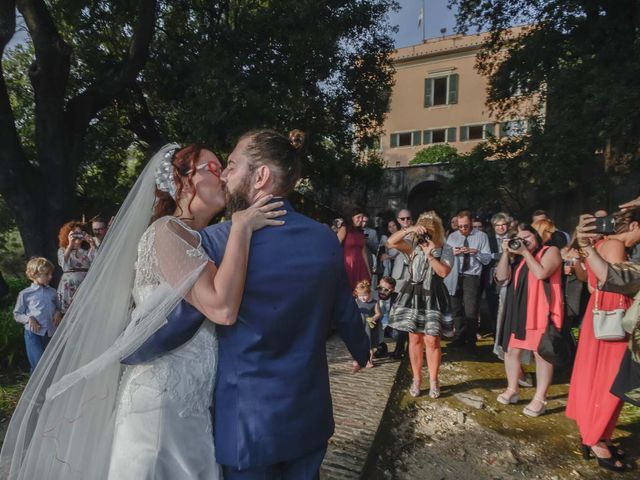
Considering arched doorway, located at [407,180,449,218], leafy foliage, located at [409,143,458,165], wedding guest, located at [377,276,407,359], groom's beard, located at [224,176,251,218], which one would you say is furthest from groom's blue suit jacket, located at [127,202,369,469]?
leafy foliage, located at [409,143,458,165]

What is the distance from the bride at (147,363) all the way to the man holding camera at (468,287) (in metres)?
4.89

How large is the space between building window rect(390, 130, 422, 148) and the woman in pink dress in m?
22.2

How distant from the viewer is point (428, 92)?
27.2m

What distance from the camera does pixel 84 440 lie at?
61.7 inches

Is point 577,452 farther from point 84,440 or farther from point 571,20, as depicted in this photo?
point 571,20

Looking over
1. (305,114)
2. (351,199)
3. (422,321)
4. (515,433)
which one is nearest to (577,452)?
(515,433)

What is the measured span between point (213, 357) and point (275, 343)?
11.4 inches

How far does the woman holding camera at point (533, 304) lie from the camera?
12.2ft

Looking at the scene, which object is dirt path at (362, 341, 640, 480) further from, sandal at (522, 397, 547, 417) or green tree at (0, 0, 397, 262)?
green tree at (0, 0, 397, 262)

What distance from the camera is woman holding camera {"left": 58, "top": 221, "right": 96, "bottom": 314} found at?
486 centimetres

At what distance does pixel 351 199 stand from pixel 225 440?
20581 millimetres

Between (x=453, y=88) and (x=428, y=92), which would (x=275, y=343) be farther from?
(x=428, y=92)

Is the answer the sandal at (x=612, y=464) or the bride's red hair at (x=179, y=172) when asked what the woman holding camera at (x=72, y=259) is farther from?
the sandal at (x=612, y=464)

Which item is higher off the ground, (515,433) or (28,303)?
(28,303)
